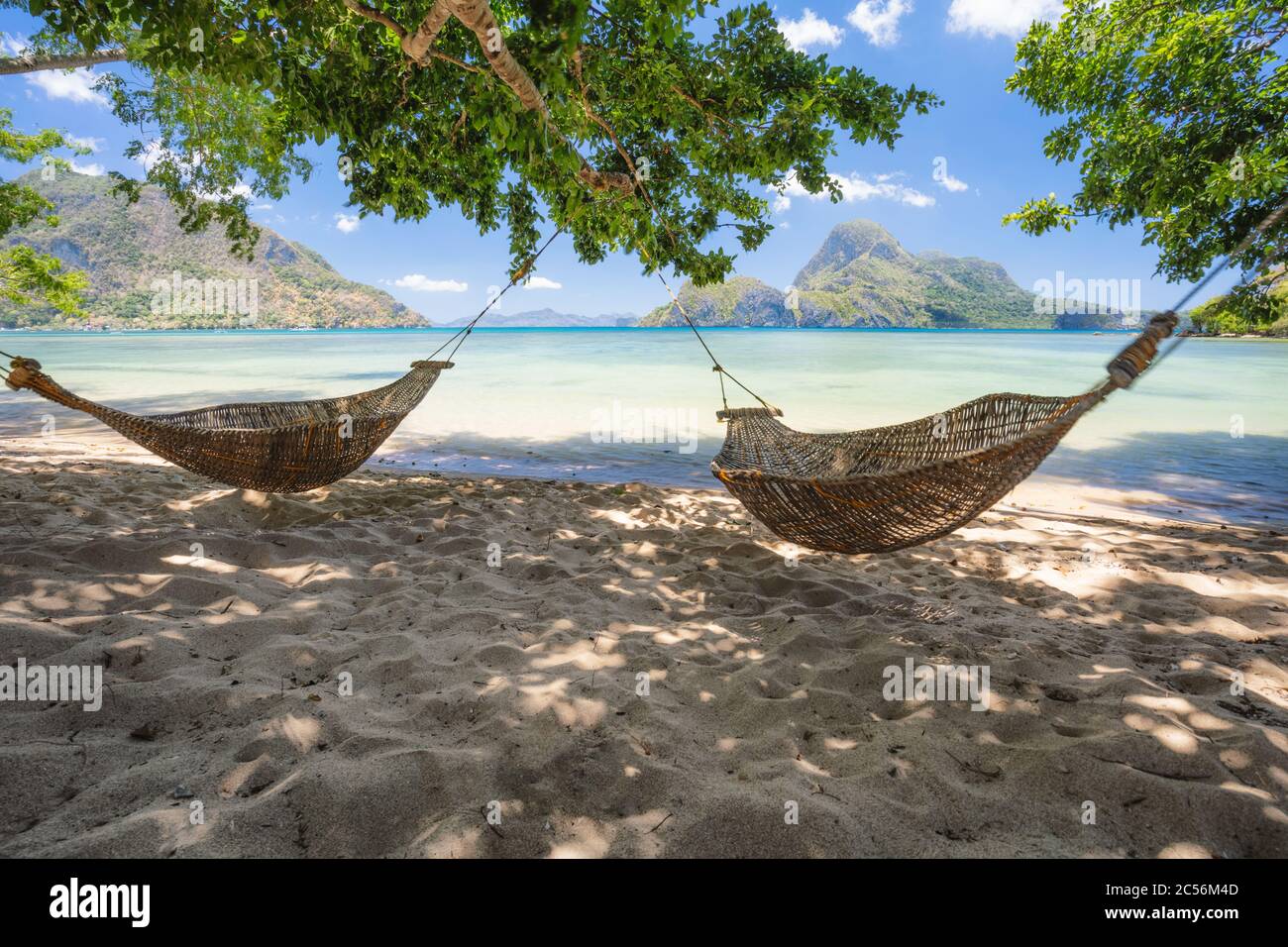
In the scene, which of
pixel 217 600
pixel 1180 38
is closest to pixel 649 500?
pixel 217 600

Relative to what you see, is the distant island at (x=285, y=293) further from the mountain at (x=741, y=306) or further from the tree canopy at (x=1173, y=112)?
the tree canopy at (x=1173, y=112)

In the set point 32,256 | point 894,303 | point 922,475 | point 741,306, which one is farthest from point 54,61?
point 741,306

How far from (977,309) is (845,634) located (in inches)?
4340

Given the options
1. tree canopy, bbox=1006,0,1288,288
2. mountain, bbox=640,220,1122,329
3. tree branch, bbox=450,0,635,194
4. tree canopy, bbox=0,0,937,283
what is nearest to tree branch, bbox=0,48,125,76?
tree canopy, bbox=0,0,937,283

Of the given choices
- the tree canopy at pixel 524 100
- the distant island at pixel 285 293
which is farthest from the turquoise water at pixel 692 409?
the distant island at pixel 285 293

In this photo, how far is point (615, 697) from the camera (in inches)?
75.5

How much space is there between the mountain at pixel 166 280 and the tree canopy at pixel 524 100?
222 feet

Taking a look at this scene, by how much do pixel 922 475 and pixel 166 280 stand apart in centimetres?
9027

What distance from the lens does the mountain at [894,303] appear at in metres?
89.6

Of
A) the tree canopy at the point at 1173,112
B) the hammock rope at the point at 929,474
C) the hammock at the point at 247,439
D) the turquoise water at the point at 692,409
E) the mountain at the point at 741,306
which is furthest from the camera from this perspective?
the mountain at the point at 741,306

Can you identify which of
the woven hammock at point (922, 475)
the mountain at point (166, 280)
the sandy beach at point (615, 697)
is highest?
the mountain at point (166, 280)

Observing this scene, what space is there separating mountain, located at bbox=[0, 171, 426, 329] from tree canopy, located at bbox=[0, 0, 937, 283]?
6771cm
